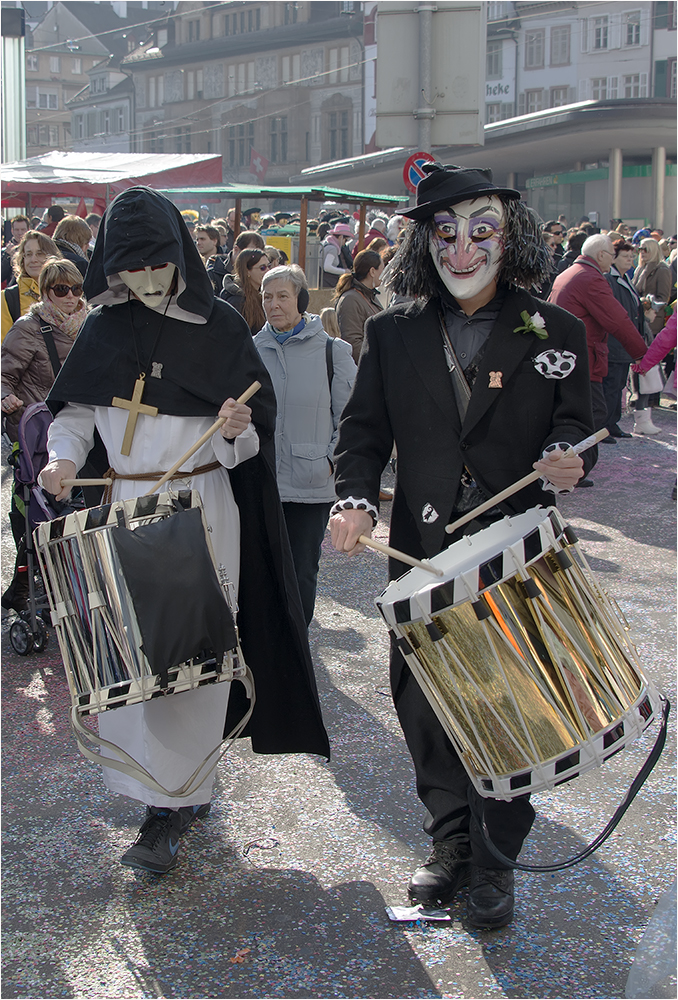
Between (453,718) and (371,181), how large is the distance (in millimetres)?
39988

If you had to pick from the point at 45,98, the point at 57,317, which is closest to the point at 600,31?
the point at 57,317

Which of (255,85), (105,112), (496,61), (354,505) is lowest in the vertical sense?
(354,505)

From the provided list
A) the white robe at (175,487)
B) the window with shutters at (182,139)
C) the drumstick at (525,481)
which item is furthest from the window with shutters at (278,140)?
the drumstick at (525,481)

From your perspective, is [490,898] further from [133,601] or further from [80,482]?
[80,482]

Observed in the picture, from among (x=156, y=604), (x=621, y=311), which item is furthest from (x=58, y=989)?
(x=621, y=311)

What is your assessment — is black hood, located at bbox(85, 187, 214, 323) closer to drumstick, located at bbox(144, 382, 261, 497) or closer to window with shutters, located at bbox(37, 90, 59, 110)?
drumstick, located at bbox(144, 382, 261, 497)

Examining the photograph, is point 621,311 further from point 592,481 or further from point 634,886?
point 634,886

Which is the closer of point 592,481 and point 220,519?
point 220,519

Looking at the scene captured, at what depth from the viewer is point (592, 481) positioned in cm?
942

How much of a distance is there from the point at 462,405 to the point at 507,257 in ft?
1.48

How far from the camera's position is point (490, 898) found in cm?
310

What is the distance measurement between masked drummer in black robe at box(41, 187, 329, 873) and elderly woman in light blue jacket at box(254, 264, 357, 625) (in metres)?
1.14

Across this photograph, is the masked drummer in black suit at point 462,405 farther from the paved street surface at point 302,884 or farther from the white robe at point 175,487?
the white robe at point 175,487

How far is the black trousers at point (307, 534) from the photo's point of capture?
189 inches
